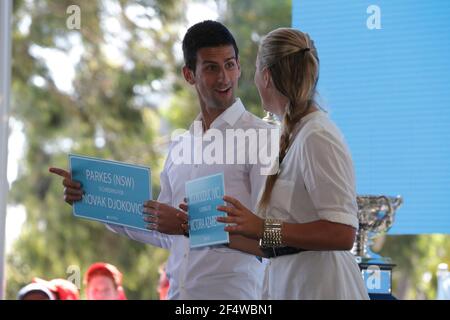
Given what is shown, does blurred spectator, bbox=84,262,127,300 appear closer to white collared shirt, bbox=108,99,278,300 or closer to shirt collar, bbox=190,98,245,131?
white collared shirt, bbox=108,99,278,300

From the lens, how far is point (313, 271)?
2059 mm

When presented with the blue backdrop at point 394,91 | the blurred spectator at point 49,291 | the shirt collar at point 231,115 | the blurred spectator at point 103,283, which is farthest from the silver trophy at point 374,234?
the blurred spectator at point 103,283

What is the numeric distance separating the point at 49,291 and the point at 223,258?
4.55 ft

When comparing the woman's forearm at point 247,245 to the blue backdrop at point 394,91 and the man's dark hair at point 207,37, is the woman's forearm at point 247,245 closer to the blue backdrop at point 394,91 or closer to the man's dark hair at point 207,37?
the man's dark hair at point 207,37

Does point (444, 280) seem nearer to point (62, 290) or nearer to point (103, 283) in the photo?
point (62, 290)

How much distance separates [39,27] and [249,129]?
7.73 meters

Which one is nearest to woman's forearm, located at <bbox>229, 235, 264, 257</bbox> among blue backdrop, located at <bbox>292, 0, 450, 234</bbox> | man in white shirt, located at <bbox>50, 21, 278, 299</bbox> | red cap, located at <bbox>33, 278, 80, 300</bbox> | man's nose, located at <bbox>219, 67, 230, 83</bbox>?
man in white shirt, located at <bbox>50, 21, 278, 299</bbox>

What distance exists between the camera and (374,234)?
130 inches

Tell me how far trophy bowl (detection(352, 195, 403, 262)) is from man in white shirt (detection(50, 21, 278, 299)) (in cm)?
80

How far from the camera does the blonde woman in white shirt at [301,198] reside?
2000mm

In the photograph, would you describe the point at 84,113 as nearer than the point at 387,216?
No

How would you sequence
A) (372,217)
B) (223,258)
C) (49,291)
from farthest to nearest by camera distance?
(49,291) < (372,217) < (223,258)

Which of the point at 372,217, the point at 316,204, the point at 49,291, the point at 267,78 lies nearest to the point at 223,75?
the point at 267,78

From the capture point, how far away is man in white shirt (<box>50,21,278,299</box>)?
95.7 inches
